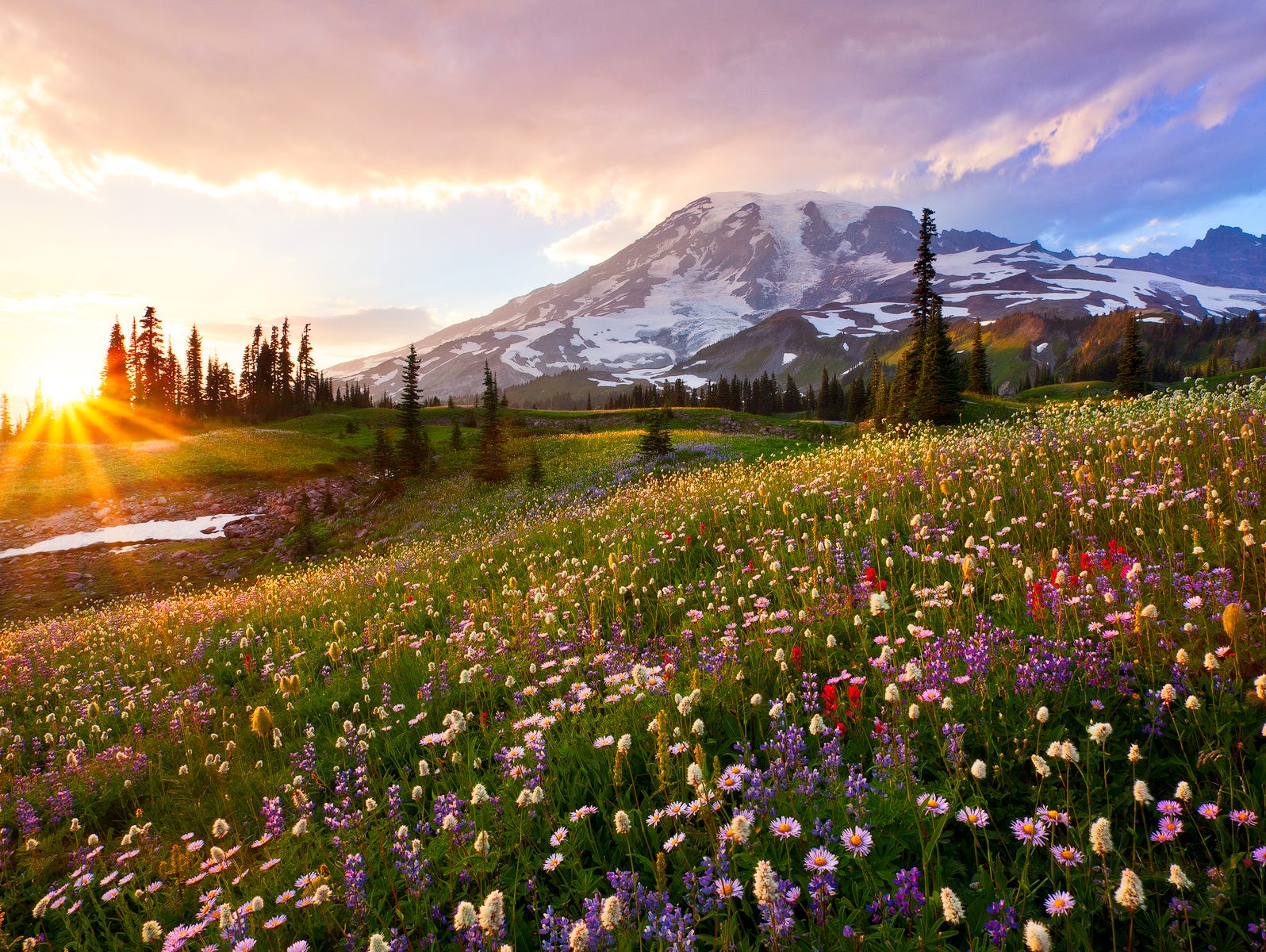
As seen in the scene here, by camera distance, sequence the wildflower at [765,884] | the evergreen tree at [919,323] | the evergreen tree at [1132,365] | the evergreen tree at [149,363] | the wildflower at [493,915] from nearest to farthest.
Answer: the wildflower at [765,884] → the wildflower at [493,915] → the evergreen tree at [919,323] → the evergreen tree at [1132,365] → the evergreen tree at [149,363]

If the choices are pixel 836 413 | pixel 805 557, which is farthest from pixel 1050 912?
pixel 836 413

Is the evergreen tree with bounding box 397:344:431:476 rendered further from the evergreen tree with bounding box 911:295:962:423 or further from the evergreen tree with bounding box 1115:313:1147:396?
the evergreen tree with bounding box 1115:313:1147:396

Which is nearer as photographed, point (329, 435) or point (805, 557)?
point (805, 557)

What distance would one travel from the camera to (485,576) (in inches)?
400

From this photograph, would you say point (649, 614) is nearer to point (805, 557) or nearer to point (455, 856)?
point (805, 557)

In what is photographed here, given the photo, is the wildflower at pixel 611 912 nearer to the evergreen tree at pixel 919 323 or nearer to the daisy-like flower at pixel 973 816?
the daisy-like flower at pixel 973 816

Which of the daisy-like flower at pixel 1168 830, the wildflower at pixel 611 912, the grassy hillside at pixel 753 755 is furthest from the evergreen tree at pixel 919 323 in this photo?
the wildflower at pixel 611 912

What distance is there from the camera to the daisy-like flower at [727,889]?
2379 millimetres

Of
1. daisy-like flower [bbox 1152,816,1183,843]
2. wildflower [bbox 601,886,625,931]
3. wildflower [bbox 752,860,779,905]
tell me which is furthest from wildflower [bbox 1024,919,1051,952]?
wildflower [bbox 601,886,625,931]

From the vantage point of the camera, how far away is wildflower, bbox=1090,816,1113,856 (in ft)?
6.44

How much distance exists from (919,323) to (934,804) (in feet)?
202

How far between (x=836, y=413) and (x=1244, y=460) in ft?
451

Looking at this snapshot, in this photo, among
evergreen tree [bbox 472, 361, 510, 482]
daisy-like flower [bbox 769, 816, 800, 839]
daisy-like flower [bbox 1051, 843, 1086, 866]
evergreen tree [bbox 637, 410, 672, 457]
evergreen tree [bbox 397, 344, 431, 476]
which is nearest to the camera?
daisy-like flower [bbox 1051, 843, 1086, 866]

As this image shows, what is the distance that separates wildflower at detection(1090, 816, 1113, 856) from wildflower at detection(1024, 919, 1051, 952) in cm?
37
